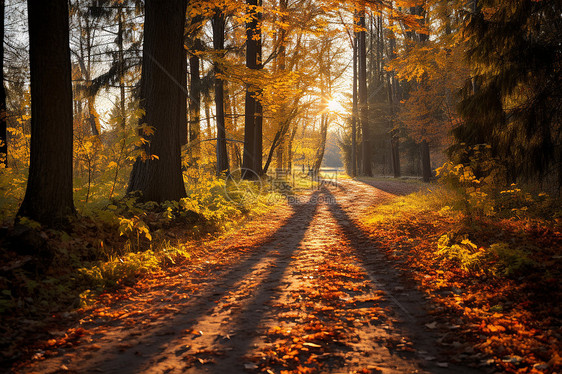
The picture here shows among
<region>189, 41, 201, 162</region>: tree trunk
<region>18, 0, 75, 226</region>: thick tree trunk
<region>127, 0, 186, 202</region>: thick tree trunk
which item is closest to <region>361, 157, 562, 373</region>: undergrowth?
<region>127, 0, 186, 202</region>: thick tree trunk

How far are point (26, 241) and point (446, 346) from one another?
5.02 metres

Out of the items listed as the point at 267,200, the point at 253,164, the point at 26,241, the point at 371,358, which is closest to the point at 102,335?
the point at 26,241

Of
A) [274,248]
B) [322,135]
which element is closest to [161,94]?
[274,248]

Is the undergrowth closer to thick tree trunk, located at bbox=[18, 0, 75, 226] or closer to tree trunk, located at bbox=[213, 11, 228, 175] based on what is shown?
thick tree trunk, located at bbox=[18, 0, 75, 226]

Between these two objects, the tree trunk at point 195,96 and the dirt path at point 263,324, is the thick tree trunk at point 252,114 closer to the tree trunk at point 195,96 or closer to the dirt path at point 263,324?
the tree trunk at point 195,96

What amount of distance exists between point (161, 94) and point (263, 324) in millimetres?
6309

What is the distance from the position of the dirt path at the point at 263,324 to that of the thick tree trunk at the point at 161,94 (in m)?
2.89

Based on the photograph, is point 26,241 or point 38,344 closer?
point 38,344

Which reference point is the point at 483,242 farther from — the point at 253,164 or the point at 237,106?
the point at 237,106

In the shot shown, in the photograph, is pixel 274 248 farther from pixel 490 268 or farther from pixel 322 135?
pixel 322 135

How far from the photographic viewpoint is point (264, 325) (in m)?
3.54

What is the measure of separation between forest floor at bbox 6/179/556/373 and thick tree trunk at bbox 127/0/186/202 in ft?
9.13

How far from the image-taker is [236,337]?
3.29m

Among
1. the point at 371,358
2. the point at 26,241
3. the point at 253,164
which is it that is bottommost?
the point at 371,358
